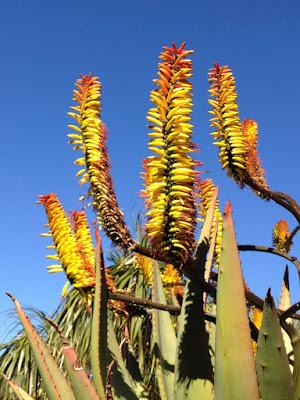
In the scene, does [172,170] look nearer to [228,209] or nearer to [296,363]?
[228,209]

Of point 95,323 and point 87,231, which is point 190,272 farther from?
point 87,231

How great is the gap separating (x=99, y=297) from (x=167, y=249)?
221 millimetres

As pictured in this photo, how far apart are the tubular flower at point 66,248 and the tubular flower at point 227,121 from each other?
34 centimetres

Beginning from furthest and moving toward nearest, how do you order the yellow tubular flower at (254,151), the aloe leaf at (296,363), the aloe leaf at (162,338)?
the aloe leaf at (162,338) < the yellow tubular flower at (254,151) < the aloe leaf at (296,363)

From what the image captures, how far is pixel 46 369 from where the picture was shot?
135 cm

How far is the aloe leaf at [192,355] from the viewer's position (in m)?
1.13

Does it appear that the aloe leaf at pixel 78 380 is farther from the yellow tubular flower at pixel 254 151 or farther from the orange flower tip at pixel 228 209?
the yellow tubular flower at pixel 254 151

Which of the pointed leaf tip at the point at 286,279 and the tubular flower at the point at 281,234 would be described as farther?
the tubular flower at the point at 281,234

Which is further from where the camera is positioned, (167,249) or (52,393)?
(52,393)

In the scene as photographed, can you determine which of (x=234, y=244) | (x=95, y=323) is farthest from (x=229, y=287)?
(x=95, y=323)

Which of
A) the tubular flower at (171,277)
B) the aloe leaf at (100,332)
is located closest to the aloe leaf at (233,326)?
the aloe leaf at (100,332)

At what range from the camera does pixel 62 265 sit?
1262 mm

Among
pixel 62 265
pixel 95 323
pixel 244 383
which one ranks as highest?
Result: pixel 62 265

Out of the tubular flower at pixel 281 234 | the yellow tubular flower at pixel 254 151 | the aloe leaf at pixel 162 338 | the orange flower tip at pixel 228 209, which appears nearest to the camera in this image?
the orange flower tip at pixel 228 209
